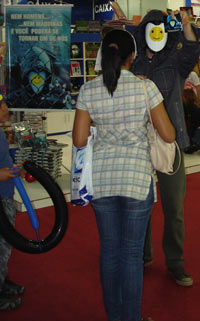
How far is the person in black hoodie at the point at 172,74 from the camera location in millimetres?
2428

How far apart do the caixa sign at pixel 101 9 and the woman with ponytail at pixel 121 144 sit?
1235cm

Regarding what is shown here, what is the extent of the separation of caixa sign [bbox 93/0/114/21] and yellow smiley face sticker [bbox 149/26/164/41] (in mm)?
11424

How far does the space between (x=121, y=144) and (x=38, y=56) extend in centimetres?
309

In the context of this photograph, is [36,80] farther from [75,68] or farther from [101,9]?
[101,9]

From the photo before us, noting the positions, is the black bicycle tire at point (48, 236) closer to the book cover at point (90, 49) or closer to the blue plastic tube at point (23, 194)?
the blue plastic tube at point (23, 194)

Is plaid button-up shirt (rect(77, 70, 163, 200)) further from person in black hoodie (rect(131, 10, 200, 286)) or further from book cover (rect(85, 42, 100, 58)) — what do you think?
book cover (rect(85, 42, 100, 58))

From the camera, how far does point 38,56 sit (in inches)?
180

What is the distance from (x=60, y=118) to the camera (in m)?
8.45

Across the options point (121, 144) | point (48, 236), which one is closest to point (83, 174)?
point (121, 144)

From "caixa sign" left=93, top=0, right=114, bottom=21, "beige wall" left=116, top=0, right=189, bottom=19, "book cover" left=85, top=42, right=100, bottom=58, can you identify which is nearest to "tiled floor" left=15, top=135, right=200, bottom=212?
Answer: "book cover" left=85, top=42, right=100, bottom=58

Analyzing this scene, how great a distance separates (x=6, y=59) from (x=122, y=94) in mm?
3173

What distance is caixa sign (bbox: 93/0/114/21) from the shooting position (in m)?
13.6

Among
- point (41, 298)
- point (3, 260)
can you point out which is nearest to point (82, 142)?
point (3, 260)

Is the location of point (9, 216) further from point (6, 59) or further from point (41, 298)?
point (6, 59)
